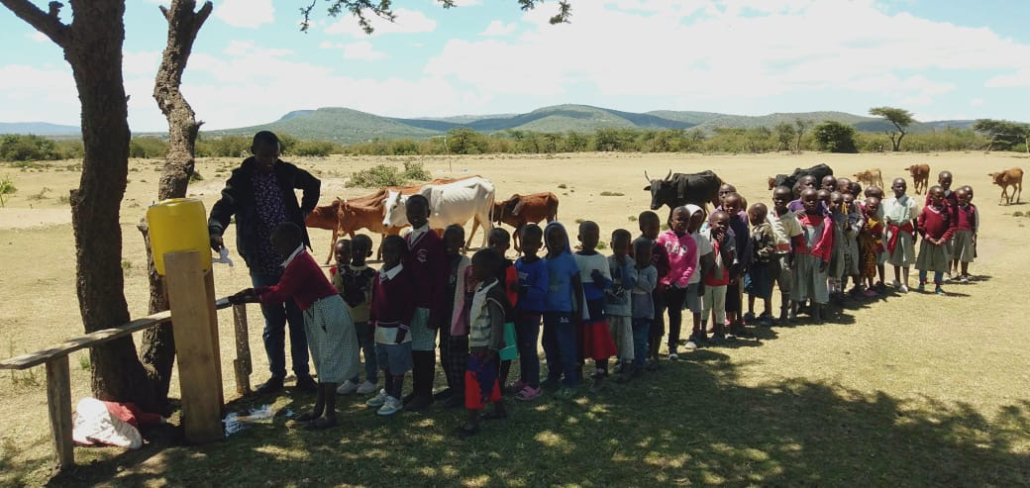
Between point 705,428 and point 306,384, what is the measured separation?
322 cm

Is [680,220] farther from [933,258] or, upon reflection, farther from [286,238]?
[933,258]

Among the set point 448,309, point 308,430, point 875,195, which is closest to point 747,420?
point 448,309

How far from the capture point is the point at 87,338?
4.31 m

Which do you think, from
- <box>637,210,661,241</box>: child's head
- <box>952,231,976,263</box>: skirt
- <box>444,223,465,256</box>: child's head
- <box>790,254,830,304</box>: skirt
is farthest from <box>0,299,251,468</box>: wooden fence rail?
<box>952,231,976,263</box>: skirt

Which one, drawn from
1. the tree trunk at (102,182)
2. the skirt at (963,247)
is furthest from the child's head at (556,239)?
the skirt at (963,247)

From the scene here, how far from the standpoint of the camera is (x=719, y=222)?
22.9ft

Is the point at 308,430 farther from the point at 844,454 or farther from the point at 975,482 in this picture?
the point at 975,482

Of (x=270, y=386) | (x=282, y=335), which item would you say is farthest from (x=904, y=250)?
(x=270, y=386)

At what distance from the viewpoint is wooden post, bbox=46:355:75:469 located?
13.4 feet

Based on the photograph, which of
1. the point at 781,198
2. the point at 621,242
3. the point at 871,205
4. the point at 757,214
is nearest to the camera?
the point at 621,242

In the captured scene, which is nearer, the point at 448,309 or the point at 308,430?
the point at 308,430

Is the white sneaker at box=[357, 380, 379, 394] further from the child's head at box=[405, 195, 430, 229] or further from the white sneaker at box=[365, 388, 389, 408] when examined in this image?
the child's head at box=[405, 195, 430, 229]

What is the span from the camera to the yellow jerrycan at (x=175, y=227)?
14.8ft

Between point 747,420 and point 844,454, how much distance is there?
0.75m
